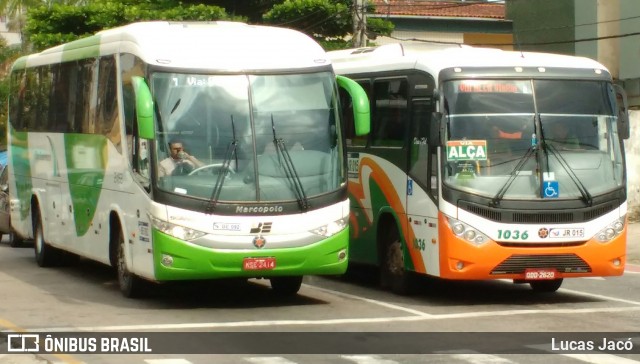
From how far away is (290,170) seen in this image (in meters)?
14.5

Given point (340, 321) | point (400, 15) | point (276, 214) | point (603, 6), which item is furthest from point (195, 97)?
point (400, 15)

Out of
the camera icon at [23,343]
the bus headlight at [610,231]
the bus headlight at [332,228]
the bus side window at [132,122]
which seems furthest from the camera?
the bus headlight at [610,231]

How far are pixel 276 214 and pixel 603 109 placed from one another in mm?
4371

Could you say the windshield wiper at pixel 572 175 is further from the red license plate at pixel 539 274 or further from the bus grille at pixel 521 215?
A: the red license plate at pixel 539 274

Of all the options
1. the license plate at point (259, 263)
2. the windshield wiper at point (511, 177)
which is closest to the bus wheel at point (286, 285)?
the license plate at point (259, 263)

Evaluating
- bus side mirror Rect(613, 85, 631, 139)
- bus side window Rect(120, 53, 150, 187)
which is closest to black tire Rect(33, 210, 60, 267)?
bus side window Rect(120, 53, 150, 187)

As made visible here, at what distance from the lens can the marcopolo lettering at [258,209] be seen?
14.2m

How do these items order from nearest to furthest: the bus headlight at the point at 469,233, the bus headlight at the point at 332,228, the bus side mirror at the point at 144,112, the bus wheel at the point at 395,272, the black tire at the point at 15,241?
1. the bus side mirror at the point at 144,112
2. the bus headlight at the point at 332,228
3. the bus headlight at the point at 469,233
4. the bus wheel at the point at 395,272
5. the black tire at the point at 15,241

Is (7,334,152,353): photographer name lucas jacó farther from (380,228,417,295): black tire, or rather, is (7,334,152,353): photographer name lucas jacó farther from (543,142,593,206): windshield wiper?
(543,142,593,206): windshield wiper

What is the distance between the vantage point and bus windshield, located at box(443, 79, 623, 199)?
1491 cm

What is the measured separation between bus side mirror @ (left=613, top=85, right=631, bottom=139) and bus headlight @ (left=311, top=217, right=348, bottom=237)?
362 centimetres

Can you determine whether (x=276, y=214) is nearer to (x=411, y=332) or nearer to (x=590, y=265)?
(x=411, y=332)

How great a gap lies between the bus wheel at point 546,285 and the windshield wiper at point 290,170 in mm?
3938

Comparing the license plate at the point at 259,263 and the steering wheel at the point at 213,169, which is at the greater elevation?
the steering wheel at the point at 213,169
